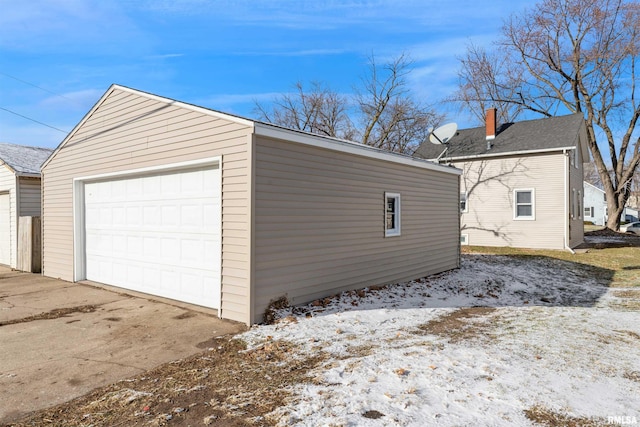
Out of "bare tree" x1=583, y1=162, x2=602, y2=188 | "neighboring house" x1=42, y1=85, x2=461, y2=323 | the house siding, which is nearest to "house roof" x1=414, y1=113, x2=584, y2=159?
the house siding

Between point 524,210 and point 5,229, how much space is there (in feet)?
63.6

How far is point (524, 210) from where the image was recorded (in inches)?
645

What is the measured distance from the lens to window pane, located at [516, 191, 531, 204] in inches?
640

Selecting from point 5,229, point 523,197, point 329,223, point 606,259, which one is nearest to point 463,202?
point 523,197

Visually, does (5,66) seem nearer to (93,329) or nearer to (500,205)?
(93,329)

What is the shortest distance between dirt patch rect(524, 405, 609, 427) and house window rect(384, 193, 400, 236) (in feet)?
18.0

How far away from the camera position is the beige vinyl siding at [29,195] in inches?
442

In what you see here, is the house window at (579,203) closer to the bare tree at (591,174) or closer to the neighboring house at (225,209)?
the neighboring house at (225,209)

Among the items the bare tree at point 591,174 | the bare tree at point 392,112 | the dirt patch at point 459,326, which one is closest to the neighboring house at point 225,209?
the dirt patch at point 459,326

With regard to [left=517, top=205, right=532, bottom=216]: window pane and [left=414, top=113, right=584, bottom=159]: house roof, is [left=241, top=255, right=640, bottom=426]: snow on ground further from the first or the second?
[left=414, top=113, right=584, bottom=159]: house roof

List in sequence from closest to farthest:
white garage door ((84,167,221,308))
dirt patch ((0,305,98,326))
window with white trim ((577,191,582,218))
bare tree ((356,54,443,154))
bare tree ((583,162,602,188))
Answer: dirt patch ((0,305,98,326)), white garage door ((84,167,221,308)), window with white trim ((577,191,582,218)), bare tree ((356,54,443,154)), bare tree ((583,162,602,188))

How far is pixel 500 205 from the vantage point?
16.9 metres

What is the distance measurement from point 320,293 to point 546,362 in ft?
11.5

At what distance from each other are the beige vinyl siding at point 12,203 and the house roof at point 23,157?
23 cm
